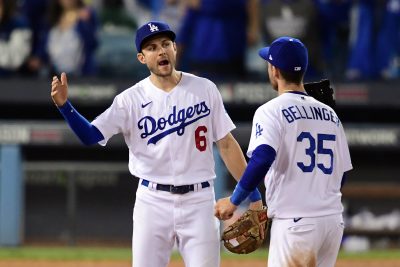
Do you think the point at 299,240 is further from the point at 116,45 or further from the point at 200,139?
the point at 116,45

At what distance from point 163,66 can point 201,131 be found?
41 cm

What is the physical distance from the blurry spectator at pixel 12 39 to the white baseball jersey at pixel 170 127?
6.16 metres

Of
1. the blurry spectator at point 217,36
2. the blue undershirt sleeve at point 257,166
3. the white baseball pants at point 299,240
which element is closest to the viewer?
the blue undershirt sleeve at point 257,166

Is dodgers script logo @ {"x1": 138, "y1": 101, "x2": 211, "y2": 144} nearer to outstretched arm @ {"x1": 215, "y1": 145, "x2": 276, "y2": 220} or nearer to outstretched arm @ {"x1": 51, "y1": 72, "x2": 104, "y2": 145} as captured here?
outstretched arm @ {"x1": 51, "y1": 72, "x2": 104, "y2": 145}

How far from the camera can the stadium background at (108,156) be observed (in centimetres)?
1216

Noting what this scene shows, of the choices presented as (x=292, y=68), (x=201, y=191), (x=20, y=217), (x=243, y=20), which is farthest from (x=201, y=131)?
(x=20, y=217)

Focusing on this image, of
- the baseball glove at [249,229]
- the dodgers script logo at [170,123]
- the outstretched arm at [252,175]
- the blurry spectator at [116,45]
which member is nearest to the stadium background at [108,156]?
the blurry spectator at [116,45]

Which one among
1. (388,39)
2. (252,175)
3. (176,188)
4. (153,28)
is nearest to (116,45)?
(388,39)

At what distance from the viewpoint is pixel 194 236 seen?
625cm

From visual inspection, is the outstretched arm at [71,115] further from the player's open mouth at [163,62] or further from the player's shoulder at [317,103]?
Answer: the player's shoulder at [317,103]

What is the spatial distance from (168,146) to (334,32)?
6246mm

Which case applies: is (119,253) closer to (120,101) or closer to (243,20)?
(243,20)

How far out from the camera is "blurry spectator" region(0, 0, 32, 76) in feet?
40.5

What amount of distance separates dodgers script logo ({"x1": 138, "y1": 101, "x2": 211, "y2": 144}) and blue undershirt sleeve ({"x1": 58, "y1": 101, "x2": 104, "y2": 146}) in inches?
10.2
